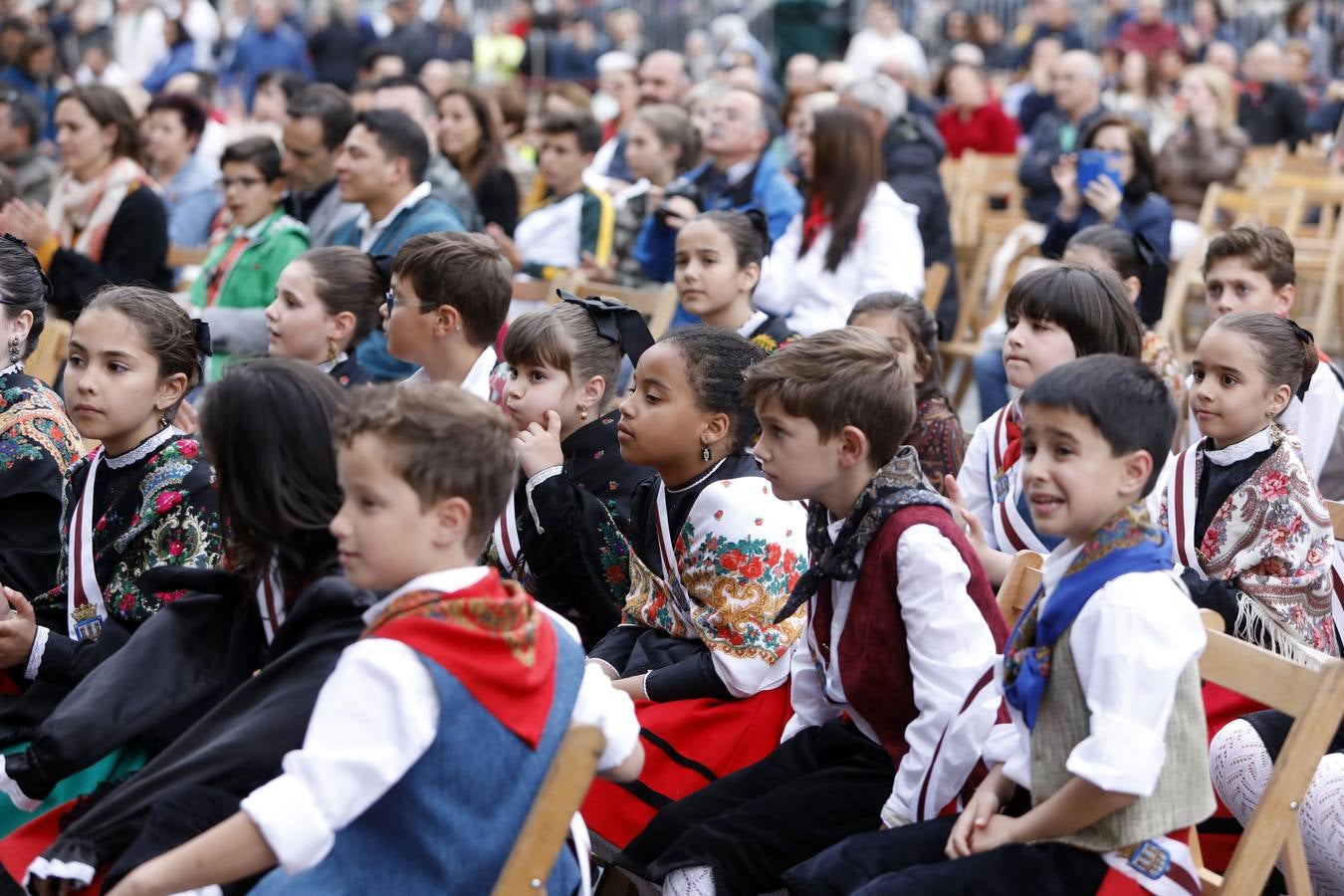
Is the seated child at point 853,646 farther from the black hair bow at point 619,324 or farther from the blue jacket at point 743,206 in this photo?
the blue jacket at point 743,206

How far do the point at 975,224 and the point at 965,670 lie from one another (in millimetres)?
6771

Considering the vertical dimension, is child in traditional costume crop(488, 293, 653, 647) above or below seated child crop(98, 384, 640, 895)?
below

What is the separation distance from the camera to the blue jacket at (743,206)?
574 cm

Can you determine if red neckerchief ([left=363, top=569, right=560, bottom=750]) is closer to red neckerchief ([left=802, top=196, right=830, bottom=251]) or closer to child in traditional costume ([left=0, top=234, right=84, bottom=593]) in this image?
child in traditional costume ([left=0, top=234, right=84, bottom=593])

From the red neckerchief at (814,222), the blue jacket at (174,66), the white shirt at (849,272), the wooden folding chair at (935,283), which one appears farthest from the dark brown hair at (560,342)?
the blue jacket at (174,66)

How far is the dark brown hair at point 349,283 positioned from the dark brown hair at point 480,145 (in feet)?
8.81

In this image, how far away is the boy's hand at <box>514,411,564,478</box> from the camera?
2922 millimetres

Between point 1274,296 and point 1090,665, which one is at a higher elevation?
point 1090,665

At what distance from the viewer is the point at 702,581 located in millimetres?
2635

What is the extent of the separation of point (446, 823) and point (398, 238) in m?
3.23

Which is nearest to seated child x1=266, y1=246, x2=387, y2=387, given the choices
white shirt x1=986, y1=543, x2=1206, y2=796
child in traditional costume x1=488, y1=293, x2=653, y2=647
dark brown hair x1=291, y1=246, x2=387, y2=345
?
dark brown hair x1=291, y1=246, x2=387, y2=345

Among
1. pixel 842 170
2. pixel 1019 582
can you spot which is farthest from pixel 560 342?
pixel 842 170

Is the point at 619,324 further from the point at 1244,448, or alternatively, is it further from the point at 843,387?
the point at 1244,448

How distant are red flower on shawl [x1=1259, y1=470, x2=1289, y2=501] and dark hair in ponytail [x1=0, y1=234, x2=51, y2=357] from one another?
238 centimetres
